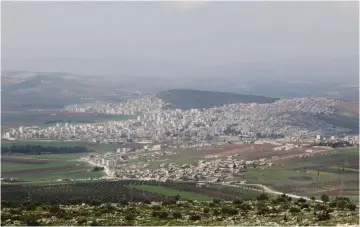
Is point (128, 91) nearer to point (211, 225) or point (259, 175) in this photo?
point (259, 175)

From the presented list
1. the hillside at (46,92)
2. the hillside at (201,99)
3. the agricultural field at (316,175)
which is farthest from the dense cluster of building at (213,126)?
the hillside at (46,92)

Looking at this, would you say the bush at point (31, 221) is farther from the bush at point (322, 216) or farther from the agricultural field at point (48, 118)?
the agricultural field at point (48, 118)

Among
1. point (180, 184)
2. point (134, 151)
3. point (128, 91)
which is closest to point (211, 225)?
point (180, 184)

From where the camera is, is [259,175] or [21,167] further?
[21,167]

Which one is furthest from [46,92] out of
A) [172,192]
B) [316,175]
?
[172,192]

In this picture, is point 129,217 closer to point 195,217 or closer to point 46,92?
point 195,217

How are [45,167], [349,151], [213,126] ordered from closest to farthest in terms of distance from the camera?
[45,167], [349,151], [213,126]
